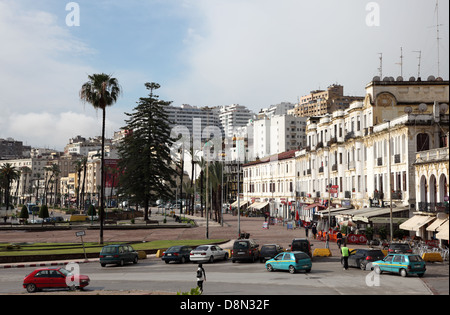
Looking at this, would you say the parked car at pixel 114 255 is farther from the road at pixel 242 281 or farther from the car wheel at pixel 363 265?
the car wheel at pixel 363 265

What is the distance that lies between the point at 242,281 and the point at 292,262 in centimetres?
401

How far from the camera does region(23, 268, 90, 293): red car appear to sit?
21.7 meters

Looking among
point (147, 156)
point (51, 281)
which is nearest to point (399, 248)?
point (51, 281)

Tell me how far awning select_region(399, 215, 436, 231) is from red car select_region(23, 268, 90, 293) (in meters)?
27.7

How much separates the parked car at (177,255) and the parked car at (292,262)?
26.0 ft

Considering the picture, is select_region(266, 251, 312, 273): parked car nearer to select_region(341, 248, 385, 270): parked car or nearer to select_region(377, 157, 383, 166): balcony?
select_region(341, 248, 385, 270): parked car

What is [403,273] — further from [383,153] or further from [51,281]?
[383,153]

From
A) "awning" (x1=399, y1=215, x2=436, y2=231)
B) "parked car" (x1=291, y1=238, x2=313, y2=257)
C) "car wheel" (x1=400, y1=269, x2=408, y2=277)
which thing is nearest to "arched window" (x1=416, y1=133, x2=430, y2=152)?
"awning" (x1=399, y1=215, x2=436, y2=231)

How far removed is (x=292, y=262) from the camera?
2650 cm

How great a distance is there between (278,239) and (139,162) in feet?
128

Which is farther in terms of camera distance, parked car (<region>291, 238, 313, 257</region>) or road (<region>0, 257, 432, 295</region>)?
parked car (<region>291, 238, 313, 257</region>)

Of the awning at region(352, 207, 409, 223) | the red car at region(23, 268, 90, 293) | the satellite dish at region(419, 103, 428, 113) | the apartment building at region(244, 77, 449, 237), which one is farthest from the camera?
the satellite dish at region(419, 103, 428, 113)

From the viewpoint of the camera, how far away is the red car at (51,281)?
853 inches

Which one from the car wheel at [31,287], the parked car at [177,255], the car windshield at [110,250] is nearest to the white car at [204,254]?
the parked car at [177,255]
